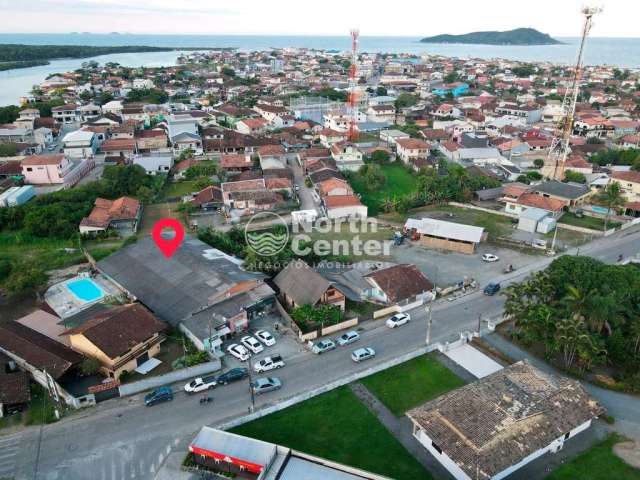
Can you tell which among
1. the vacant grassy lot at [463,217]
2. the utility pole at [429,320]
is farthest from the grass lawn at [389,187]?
the utility pole at [429,320]

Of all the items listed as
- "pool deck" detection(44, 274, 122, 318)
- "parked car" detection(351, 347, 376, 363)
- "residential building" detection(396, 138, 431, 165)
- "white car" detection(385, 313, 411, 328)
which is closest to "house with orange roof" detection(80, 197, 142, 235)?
"pool deck" detection(44, 274, 122, 318)

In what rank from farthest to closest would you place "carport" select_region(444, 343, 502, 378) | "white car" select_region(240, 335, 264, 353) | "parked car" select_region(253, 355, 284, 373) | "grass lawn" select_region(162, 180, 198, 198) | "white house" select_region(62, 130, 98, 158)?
1. "white house" select_region(62, 130, 98, 158)
2. "grass lawn" select_region(162, 180, 198, 198)
3. "white car" select_region(240, 335, 264, 353)
4. "parked car" select_region(253, 355, 284, 373)
5. "carport" select_region(444, 343, 502, 378)

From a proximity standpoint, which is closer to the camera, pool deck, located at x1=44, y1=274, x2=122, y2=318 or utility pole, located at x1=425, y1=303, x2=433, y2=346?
utility pole, located at x1=425, y1=303, x2=433, y2=346

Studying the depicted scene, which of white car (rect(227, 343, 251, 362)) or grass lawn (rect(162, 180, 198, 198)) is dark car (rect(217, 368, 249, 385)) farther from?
grass lawn (rect(162, 180, 198, 198))

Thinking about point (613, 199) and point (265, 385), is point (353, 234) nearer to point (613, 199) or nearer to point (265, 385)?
point (265, 385)

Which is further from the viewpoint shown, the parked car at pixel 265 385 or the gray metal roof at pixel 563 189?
the gray metal roof at pixel 563 189

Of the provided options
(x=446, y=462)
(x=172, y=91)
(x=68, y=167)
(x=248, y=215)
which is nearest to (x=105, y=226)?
(x=248, y=215)

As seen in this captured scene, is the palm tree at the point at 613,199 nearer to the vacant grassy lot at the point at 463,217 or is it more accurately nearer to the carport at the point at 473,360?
the vacant grassy lot at the point at 463,217
